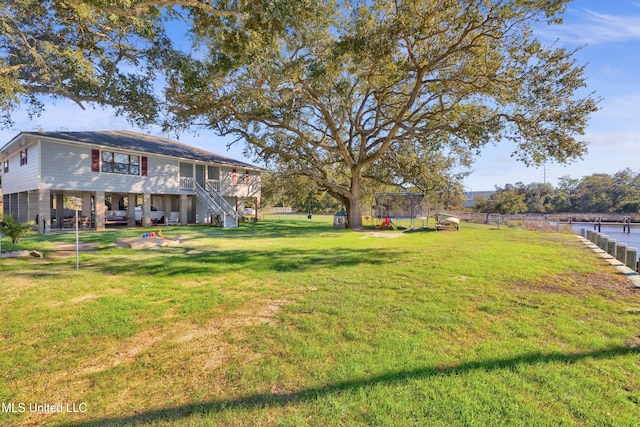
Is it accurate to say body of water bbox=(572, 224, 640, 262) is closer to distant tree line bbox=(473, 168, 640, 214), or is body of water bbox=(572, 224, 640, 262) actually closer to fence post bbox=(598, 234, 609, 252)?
fence post bbox=(598, 234, 609, 252)

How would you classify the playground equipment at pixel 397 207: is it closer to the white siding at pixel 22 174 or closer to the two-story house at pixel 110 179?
the two-story house at pixel 110 179

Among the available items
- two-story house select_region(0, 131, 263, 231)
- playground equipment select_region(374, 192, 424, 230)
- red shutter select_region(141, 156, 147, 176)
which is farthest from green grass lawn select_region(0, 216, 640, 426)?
playground equipment select_region(374, 192, 424, 230)

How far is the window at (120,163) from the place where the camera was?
17328 mm

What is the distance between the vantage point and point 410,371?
285 centimetres

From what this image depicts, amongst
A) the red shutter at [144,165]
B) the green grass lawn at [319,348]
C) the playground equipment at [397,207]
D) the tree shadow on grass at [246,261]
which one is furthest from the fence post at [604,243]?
the red shutter at [144,165]

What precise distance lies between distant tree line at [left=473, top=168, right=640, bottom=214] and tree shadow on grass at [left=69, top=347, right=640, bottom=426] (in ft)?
155

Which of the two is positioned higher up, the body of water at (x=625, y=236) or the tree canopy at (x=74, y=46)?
the tree canopy at (x=74, y=46)

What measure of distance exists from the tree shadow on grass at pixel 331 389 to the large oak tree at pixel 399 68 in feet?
23.1

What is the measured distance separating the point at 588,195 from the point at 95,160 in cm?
8006

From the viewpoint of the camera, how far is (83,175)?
16359 mm

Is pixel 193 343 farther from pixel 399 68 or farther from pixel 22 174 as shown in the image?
pixel 22 174

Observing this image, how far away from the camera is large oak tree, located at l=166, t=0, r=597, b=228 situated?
9516 millimetres

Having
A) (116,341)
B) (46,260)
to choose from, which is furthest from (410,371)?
(46,260)

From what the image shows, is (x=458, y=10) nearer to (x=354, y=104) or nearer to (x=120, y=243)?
(x=354, y=104)
